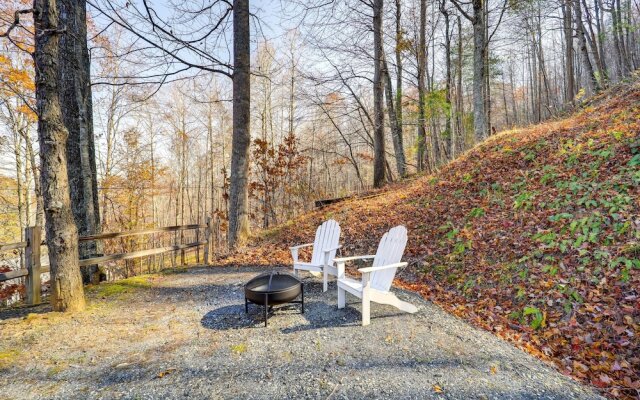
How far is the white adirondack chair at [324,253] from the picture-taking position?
410 cm

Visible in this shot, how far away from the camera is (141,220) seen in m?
14.4

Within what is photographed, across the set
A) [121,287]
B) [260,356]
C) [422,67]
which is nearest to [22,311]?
[121,287]

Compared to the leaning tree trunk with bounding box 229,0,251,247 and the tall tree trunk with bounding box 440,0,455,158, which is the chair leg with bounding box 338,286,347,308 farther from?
the tall tree trunk with bounding box 440,0,455,158

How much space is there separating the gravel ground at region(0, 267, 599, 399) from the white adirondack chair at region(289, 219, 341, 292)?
493 millimetres

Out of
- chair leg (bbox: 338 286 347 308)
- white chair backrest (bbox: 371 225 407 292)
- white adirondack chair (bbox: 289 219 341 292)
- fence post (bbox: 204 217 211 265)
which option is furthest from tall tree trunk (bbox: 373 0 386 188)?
chair leg (bbox: 338 286 347 308)

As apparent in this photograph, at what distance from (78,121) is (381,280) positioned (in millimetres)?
5309

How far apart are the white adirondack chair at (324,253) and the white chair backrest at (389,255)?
567mm

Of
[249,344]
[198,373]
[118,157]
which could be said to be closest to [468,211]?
[249,344]

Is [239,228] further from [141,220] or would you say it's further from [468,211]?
[141,220]

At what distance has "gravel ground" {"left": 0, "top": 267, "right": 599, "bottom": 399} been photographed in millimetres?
2139

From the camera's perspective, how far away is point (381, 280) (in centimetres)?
351

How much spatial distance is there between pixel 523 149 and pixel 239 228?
20.5ft

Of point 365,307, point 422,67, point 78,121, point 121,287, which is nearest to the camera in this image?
point 365,307

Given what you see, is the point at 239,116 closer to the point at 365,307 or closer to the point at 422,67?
the point at 365,307
